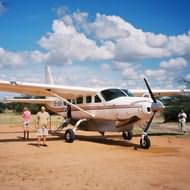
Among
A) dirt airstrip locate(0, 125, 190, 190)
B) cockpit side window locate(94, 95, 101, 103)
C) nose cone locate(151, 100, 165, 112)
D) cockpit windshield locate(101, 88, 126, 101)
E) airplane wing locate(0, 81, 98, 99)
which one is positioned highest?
airplane wing locate(0, 81, 98, 99)

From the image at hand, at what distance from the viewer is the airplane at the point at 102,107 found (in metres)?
14.2

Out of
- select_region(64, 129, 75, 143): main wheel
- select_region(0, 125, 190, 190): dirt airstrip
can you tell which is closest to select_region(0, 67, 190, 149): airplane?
select_region(64, 129, 75, 143): main wheel

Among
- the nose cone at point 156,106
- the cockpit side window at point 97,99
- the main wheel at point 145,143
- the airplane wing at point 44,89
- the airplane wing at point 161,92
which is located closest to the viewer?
the nose cone at point 156,106

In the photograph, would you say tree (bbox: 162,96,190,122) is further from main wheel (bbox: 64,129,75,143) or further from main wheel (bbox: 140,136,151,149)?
main wheel (bbox: 140,136,151,149)

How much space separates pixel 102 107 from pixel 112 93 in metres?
0.87

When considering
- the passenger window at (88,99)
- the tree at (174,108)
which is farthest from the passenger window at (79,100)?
the tree at (174,108)

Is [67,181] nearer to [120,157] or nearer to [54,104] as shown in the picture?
[120,157]

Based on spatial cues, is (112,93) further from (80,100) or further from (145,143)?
(145,143)

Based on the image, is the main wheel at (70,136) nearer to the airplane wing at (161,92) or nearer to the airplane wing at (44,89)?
the airplane wing at (44,89)

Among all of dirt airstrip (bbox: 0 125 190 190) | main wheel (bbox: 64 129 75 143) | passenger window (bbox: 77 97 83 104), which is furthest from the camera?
passenger window (bbox: 77 97 83 104)

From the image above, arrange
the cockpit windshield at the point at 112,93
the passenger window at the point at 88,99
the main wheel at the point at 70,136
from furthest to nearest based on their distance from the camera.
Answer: the passenger window at the point at 88,99
the main wheel at the point at 70,136
the cockpit windshield at the point at 112,93

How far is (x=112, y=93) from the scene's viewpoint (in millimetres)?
16328

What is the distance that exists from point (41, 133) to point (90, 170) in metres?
6.30

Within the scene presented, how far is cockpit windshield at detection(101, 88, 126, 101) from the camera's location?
1608 centimetres
